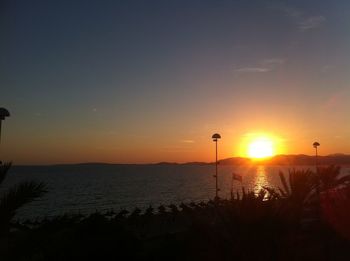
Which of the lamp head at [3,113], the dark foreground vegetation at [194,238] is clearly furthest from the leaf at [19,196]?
the lamp head at [3,113]

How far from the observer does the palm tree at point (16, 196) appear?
7277 mm

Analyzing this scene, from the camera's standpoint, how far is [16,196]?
7.36 m

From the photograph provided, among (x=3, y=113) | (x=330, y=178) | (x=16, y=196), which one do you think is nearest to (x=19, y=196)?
(x=16, y=196)

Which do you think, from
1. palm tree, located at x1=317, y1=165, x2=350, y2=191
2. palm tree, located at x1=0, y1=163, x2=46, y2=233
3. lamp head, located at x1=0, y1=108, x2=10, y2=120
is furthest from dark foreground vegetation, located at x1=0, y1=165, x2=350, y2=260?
palm tree, located at x1=317, y1=165, x2=350, y2=191

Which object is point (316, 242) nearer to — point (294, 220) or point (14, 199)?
point (294, 220)

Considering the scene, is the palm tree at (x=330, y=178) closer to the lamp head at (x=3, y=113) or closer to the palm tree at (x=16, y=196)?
the lamp head at (x=3, y=113)

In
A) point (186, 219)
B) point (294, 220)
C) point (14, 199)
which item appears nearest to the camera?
point (14, 199)

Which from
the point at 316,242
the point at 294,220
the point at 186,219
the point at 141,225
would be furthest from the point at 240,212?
the point at 186,219

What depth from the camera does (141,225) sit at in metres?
26.4

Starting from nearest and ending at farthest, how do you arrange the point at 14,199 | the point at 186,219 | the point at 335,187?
the point at 14,199 → the point at 335,187 → the point at 186,219

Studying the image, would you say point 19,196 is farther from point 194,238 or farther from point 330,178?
point 330,178

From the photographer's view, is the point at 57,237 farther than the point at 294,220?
No

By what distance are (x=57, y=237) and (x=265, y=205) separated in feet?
14.8

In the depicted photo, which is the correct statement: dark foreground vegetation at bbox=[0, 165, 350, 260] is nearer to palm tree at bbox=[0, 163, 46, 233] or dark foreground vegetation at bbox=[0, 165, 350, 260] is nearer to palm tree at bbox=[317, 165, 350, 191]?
palm tree at bbox=[0, 163, 46, 233]
